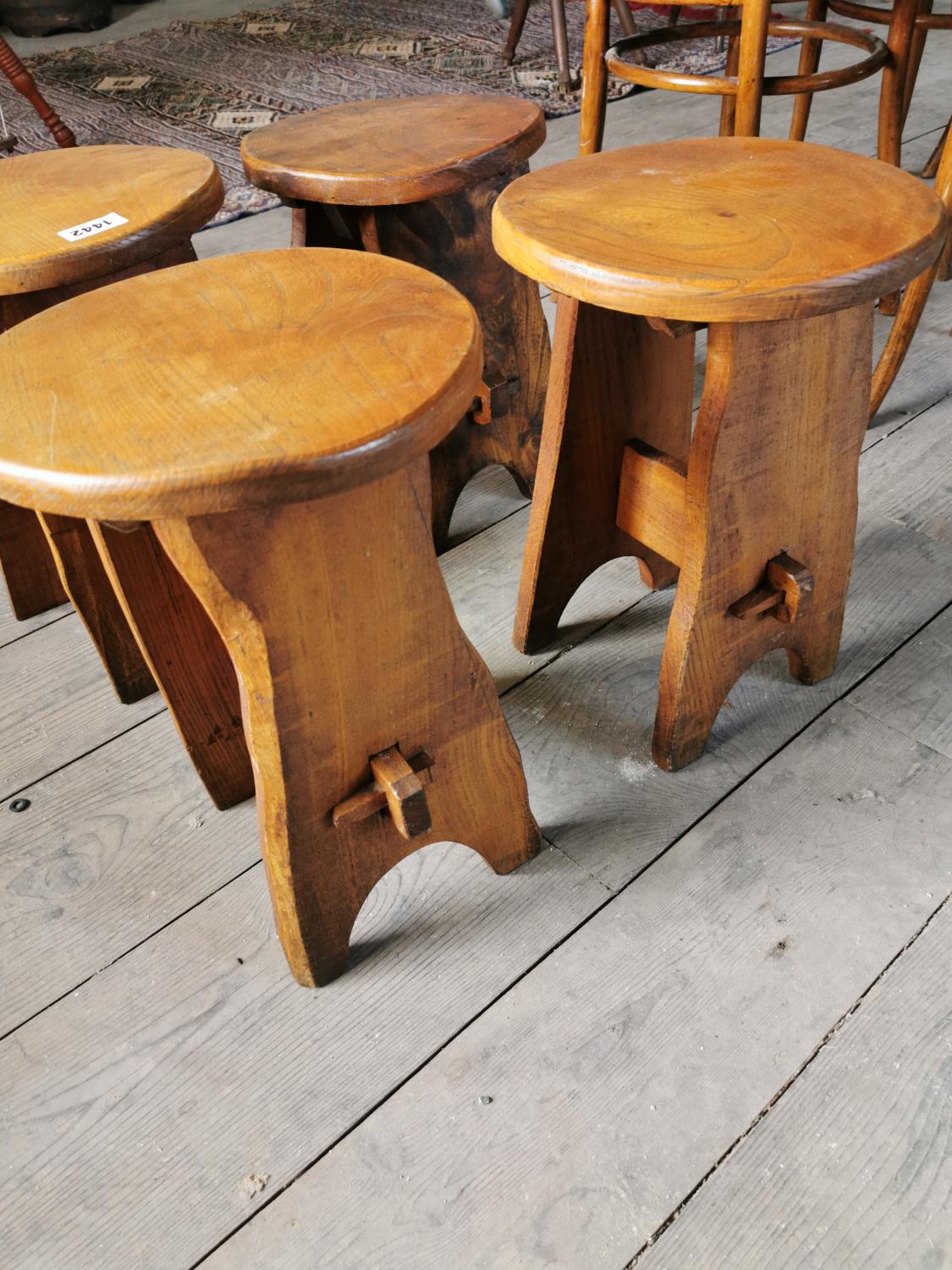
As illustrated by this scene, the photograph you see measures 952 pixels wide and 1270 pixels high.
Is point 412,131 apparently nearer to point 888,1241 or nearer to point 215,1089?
point 215,1089

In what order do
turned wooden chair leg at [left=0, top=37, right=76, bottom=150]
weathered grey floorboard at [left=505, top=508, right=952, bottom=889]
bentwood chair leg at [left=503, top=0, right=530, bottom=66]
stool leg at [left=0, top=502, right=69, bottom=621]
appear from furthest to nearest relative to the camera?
bentwood chair leg at [left=503, top=0, right=530, bottom=66] < turned wooden chair leg at [left=0, top=37, right=76, bottom=150] < stool leg at [left=0, top=502, right=69, bottom=621] < weathered grey floorboard at [left=505, top=508, right=952, bottom=889]

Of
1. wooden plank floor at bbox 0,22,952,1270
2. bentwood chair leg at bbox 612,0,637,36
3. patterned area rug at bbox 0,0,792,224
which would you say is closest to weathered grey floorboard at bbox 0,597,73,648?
wooden plank floor at bbox 0,22,952,1270

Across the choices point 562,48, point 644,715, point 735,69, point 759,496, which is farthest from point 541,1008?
point 562,48

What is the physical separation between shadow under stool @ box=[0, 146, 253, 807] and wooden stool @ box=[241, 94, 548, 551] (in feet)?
0.50

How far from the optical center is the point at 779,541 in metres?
1.08

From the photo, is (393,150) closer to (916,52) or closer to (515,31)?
(916,52)

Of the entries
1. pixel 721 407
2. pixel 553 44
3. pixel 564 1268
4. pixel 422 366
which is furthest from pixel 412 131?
pixel 553 44

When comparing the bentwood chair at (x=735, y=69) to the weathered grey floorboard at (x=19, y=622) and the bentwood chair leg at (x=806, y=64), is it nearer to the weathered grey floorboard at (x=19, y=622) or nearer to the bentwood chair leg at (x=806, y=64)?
the bentwood chair leg at (x=806, y=64)

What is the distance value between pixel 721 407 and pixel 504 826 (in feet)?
1.48

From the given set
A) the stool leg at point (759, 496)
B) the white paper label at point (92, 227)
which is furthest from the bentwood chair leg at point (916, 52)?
the white paper label at point (92, 227)

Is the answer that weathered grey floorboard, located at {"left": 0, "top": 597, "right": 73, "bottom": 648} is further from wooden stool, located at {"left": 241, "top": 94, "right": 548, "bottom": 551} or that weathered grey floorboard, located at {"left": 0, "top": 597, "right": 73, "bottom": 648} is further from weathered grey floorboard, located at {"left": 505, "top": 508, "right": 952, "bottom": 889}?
weathered grey floorboard, located at {"left": 505, "top": 508, "right": 952, "bottom": 889}

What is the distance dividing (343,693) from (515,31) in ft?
11.0

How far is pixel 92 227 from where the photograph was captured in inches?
41.1

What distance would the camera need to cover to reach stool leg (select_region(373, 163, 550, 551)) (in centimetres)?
128
